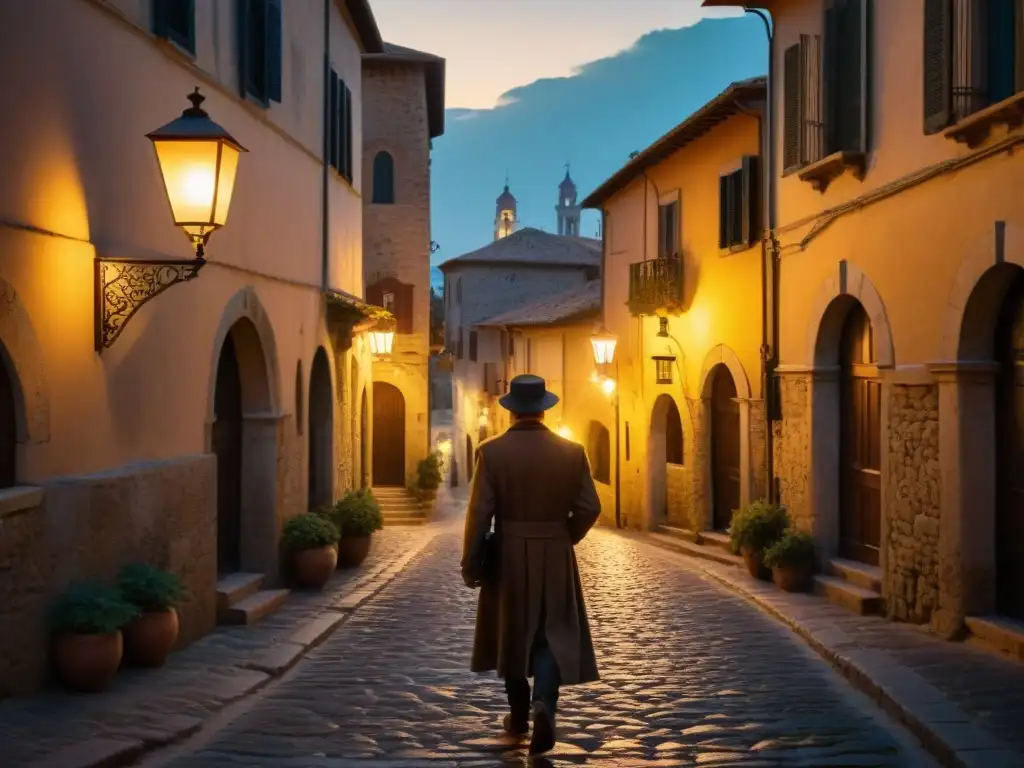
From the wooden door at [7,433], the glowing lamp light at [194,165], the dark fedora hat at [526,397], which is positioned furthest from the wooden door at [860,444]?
the wooden door at [7,433]

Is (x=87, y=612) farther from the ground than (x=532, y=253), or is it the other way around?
(x=532, y=253)

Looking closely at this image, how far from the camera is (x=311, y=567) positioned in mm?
13641

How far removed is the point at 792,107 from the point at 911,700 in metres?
8.47

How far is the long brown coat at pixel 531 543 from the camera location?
7.10 meters

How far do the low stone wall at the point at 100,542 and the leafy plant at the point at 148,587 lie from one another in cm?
11

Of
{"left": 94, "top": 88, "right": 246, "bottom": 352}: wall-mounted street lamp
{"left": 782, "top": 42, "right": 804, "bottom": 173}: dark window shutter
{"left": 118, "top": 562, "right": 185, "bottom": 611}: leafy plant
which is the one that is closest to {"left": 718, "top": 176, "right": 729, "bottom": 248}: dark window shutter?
{"left": 782, "top": 42, "right": 804, "bottom": 173}: dark window shutter

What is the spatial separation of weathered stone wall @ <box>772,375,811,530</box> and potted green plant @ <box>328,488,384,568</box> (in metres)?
5.05

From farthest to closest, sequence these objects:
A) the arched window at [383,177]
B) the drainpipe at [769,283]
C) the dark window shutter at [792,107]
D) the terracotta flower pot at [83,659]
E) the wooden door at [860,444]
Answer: the arched window at [383,177]
the drainpipe at [769,283]
the dark window shutter at [792,107]
the wooden door at [860,444]
the terracotta flower pot at [83,659]

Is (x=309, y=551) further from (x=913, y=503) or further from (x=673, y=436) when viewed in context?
(x=673, y=436)

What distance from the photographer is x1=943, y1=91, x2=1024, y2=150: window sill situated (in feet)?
29.2

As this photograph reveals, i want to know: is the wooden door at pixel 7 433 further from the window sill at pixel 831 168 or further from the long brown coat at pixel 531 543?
the window sill at pixel 831 168

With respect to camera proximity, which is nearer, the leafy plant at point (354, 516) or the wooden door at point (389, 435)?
the leafy plant at point (354, 516)

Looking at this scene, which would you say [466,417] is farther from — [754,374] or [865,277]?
[865,277]

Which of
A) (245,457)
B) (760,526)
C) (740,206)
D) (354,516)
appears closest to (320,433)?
(354,516)
